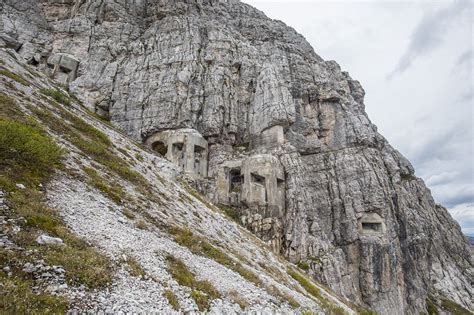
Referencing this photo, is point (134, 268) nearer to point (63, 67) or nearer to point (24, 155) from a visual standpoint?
point (24, 155)

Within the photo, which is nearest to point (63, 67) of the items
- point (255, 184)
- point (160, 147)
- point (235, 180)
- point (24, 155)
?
point (160, 147)

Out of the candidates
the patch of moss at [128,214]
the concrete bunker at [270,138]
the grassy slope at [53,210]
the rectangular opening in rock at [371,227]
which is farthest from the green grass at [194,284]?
the rectangular opening in rock at [371,227]

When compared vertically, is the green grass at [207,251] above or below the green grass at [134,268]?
above

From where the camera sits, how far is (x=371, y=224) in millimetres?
54500

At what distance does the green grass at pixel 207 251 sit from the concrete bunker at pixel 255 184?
30.1 metres

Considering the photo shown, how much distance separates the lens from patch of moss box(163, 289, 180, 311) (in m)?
7.44

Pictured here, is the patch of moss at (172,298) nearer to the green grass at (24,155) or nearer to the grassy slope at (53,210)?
the grassy slope at (53,210)

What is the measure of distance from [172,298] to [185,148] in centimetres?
4255

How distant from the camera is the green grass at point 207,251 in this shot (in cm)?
1245

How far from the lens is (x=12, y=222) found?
7410mm

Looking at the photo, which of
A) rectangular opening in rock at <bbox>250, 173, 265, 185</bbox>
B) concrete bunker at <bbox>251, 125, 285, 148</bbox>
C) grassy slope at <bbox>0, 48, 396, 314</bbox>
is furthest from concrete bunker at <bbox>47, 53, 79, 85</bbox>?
rectangular opening in rock at <bbox>250, 173, 265, 185</bbox>

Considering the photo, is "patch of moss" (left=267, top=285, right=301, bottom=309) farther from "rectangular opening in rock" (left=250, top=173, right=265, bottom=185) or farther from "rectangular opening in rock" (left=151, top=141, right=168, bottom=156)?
"rectangular opening in rock" (left=151, top=141, right=168, bottom=156)

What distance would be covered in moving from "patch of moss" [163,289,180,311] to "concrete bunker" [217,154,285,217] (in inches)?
1413

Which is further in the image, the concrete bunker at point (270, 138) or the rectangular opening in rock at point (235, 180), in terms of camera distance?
the concrete bunker at point (270, 138)
